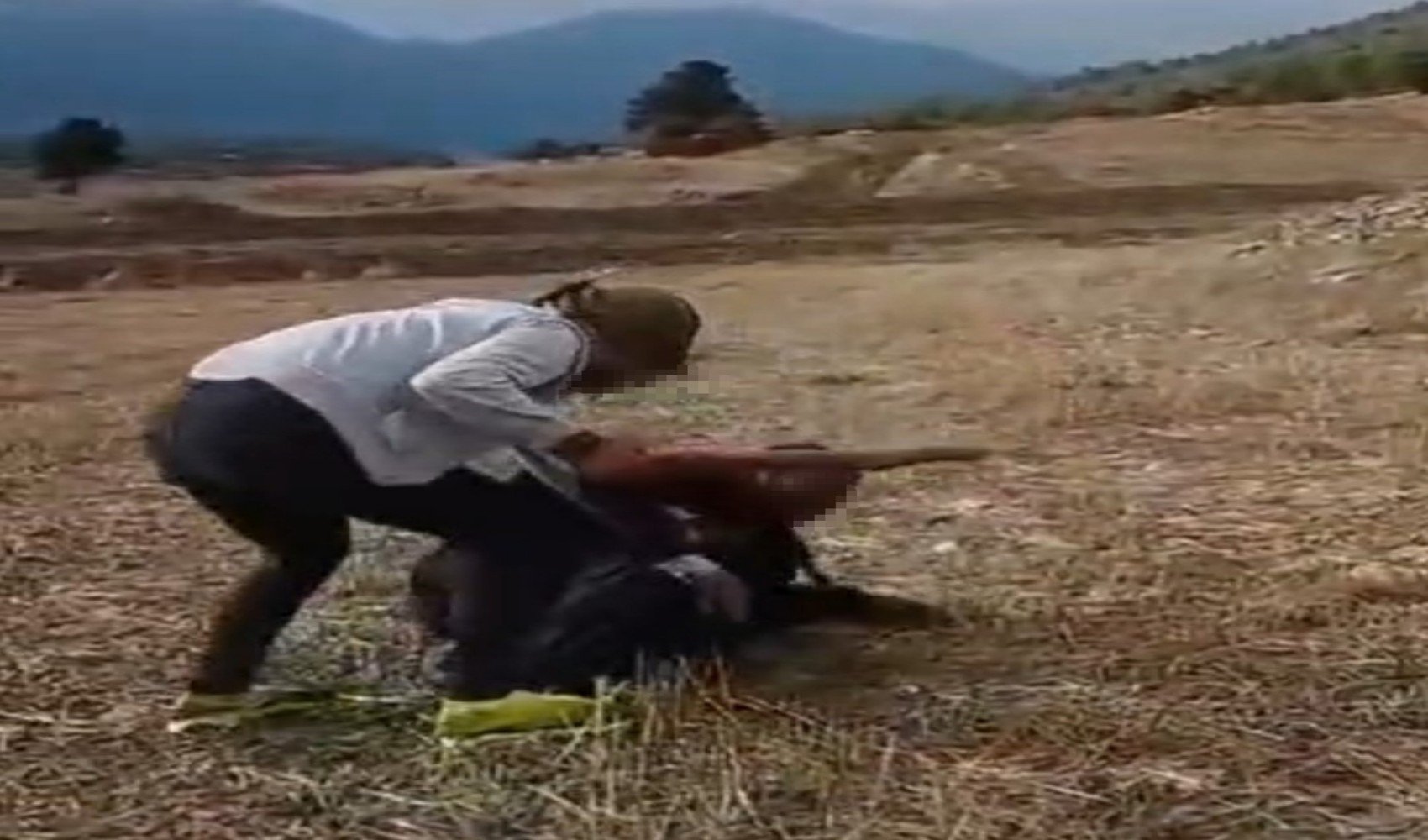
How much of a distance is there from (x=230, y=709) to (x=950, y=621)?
1.66 meters

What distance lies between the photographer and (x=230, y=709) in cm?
508

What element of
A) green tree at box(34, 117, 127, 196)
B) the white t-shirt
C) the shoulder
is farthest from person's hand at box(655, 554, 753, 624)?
green tree at box(34, 117, 127, 196)

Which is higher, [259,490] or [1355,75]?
[259,490]

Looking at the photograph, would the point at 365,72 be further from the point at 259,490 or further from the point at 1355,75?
the point at 259,490

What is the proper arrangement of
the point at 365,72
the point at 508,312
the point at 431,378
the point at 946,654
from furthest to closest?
the point at 365,72 → the point at 946,654 → the point at 508,312 → the point at 431,378

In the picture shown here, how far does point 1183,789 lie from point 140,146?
47.1 meters

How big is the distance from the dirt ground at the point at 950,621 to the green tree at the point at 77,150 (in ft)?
71.6

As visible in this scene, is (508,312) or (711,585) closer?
(508,312)

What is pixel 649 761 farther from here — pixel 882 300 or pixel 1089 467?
pixel 882 300

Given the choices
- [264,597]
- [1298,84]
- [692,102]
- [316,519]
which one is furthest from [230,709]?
[1298,84]

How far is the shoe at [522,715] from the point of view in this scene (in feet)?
15.9

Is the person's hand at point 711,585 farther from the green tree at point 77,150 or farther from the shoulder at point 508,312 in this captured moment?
the green tree at point 77,150

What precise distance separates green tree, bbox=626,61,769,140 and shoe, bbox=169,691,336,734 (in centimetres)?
3721

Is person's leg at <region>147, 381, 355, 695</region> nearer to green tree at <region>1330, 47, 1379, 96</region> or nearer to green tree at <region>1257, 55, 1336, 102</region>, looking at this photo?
green tree at <region>1257, 55, 1336, 102</region>
